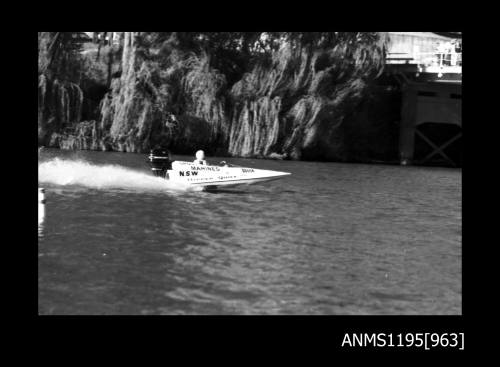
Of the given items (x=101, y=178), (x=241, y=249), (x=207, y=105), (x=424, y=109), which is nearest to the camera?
(x=241, y=249)

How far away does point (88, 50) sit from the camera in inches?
2692

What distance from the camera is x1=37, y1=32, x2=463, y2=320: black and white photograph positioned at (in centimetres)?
1952

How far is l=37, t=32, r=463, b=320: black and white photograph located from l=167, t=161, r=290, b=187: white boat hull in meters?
0.07

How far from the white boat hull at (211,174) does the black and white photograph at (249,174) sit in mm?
66

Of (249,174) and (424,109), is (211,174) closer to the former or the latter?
(249,174)

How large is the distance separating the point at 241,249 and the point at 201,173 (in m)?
14.0

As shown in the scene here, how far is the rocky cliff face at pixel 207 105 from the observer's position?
61.4m

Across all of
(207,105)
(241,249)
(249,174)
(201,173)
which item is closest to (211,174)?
(201,173)

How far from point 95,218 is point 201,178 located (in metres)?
9.81

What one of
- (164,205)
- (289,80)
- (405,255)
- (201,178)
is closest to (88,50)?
(289,80)

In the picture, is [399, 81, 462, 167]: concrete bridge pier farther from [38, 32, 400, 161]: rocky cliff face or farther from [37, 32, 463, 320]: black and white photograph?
[38, 32, 400, 161]: rocky cliff face

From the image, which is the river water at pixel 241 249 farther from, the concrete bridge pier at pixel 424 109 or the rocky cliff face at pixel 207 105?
the concrete bridge pier at pixel 424 109

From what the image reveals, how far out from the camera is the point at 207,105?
6234 cm
